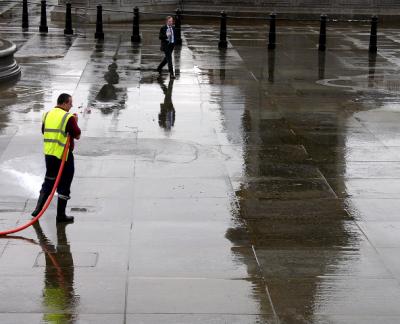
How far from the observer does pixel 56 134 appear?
9.68 meters

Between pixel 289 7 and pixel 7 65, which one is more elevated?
pixel 289 7

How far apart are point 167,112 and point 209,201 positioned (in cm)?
552

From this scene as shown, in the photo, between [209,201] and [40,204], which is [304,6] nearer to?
[209,201]

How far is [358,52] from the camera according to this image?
83.3 feet

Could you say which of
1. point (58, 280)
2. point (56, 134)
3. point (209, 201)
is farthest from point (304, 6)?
point (58, 280)

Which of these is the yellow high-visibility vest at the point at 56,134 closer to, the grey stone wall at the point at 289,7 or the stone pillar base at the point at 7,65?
the stone pillar base at the point at 7,65

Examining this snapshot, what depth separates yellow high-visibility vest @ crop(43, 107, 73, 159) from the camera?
9.67 metres

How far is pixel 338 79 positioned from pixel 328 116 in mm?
4600

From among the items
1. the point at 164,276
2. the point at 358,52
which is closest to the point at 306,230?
the point at 164,276

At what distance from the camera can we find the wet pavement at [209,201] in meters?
7.57

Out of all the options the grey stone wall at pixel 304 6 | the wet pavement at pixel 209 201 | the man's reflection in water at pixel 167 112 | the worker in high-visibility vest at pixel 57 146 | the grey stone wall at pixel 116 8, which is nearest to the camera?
the wet pavement at pixel 209 201

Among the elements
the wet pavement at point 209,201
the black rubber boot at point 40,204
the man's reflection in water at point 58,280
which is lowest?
the man's reflection in water at point 58,280

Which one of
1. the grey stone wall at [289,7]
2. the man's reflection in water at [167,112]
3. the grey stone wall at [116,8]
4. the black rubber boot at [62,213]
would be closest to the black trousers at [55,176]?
the black rubber boot at [62,213]

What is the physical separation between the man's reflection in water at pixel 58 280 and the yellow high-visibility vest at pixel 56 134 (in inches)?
31.1
